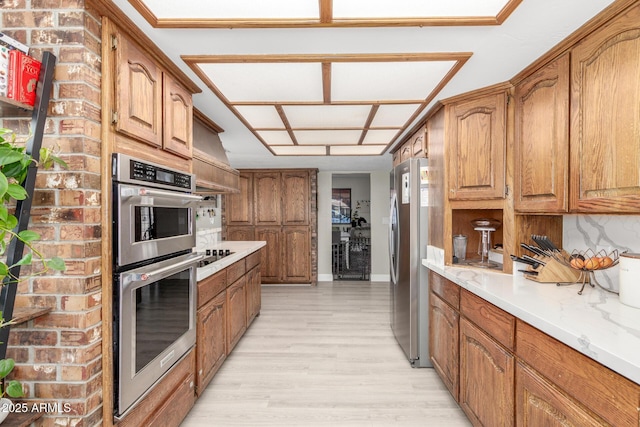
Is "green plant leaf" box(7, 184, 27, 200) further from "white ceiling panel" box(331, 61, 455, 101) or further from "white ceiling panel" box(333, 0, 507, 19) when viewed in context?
"white ceiling panel" box(331, 61, 455, 101)

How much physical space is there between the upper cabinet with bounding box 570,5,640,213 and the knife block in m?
0.39

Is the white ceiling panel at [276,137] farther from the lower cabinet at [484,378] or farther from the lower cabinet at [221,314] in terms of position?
the lower cabinet at [484,378]

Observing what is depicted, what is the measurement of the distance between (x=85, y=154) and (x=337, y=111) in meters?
1.78

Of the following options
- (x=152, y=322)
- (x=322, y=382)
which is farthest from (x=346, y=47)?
(x=322, y=382)

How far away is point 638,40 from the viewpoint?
1.32 meters

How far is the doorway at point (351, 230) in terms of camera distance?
6.62m

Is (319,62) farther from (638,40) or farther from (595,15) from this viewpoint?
(638,40)

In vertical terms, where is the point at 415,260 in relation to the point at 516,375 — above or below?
above

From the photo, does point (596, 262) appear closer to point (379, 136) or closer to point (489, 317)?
point (489, 317)

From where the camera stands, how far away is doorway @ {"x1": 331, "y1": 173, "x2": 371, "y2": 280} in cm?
662

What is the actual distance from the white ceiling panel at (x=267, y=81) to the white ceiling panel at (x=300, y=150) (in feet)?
5.35

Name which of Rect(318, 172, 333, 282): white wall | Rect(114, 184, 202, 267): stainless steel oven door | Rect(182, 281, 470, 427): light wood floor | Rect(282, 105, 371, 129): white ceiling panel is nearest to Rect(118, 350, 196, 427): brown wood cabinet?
Rect(182, 281, 470, 427): light wood floor

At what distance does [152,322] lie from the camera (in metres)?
1.64

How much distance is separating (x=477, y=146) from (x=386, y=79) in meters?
0.88
